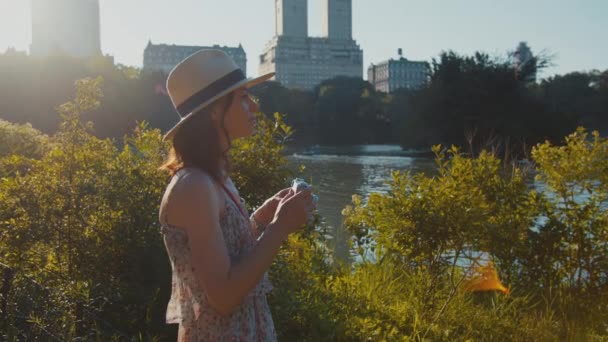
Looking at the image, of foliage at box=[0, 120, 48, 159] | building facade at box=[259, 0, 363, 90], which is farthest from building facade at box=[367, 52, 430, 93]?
foliage at box=[0, 120, 48, 159]

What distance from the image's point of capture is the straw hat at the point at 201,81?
1481mm

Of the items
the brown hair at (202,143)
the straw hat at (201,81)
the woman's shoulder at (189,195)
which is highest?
the straw hat at (201,81)

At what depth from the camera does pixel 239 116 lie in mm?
1521

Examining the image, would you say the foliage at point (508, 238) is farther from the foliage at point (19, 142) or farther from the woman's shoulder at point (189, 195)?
the foliage at point (19, 142)

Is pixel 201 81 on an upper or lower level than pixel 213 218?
upper

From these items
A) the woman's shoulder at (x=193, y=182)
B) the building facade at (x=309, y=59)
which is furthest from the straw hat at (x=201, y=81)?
the building facade at (x=309, y=59)

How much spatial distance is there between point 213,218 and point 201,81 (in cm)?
37

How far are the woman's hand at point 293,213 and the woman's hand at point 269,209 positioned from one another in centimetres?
23

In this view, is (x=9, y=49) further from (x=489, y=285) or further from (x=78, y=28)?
(x=78, y=28)

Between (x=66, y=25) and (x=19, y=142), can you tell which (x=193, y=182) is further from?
(x=66, y=25)

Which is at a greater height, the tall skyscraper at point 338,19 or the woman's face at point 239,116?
the tall skyscraper at point 338,19

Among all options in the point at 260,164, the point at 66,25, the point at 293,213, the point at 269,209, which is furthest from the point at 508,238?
the point at 66,25

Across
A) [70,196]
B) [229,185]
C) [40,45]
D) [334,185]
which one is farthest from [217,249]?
[40,45]

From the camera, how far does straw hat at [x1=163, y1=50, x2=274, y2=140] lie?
1481 mm
